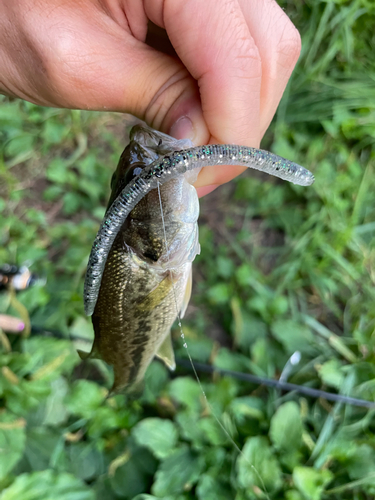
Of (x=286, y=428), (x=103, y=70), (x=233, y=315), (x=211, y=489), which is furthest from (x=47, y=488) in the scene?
(x=103, y=70)

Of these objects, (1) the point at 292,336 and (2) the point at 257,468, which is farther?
(1) the point at 292,336

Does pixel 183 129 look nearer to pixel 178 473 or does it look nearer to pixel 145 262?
pixel 145 262

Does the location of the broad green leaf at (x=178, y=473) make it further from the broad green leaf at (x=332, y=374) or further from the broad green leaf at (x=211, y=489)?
the broad green leaf at (x=332, y=374)

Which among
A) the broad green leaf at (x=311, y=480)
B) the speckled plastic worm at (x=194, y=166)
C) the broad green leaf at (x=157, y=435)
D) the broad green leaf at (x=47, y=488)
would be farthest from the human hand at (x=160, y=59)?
the broad green leaf at (x=47, y=488)

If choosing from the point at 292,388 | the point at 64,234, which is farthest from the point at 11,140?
the point at 292,388

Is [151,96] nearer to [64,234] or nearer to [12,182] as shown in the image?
[64,234]

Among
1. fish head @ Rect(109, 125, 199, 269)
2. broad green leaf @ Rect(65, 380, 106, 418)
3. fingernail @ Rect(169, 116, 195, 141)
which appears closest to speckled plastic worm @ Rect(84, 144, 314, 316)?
fish head @ Rect(109, 125, 199, 269)

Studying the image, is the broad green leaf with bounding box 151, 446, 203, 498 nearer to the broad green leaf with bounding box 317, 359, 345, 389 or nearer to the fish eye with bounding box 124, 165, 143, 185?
the broad green leaf with bounding box 317, 359, 345, 389
